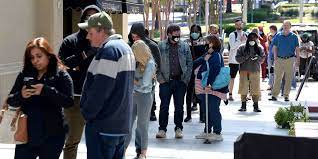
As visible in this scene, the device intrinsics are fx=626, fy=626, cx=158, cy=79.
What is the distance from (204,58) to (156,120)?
9.45ft

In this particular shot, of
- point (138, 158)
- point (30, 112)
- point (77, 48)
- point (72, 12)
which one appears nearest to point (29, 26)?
point (72, 12)

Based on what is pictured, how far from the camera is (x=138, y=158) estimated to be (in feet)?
27.1

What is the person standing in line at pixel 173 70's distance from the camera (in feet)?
32.5

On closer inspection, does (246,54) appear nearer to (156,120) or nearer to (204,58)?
(156,120)

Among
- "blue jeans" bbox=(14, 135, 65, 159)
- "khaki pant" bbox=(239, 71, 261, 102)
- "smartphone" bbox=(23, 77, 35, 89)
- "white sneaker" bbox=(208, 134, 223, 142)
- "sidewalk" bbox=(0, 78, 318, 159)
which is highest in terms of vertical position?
Result: "smartphone" bbox=(23, 77, 35, 89)

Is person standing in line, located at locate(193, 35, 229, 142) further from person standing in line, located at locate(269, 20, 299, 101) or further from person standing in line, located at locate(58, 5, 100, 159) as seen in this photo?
person standing in line, located at locate(269, 20, 299, 101)

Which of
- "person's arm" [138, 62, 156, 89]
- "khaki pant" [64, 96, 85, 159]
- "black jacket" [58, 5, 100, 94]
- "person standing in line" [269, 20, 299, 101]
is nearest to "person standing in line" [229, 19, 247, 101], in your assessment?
"person standing in line" [269, 20, 299, 101]

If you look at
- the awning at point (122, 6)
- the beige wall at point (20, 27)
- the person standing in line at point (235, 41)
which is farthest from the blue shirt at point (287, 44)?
the beige wall at point (20, 27)

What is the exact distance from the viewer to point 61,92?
559 centimetres

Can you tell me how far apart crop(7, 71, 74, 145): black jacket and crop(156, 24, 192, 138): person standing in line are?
4.33 meters

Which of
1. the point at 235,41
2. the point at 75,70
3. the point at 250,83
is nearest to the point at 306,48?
the point at 235,41

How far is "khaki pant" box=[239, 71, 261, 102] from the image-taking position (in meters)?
13.4

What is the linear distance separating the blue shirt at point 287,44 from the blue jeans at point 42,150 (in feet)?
33.8

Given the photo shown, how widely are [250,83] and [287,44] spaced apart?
208 cm
